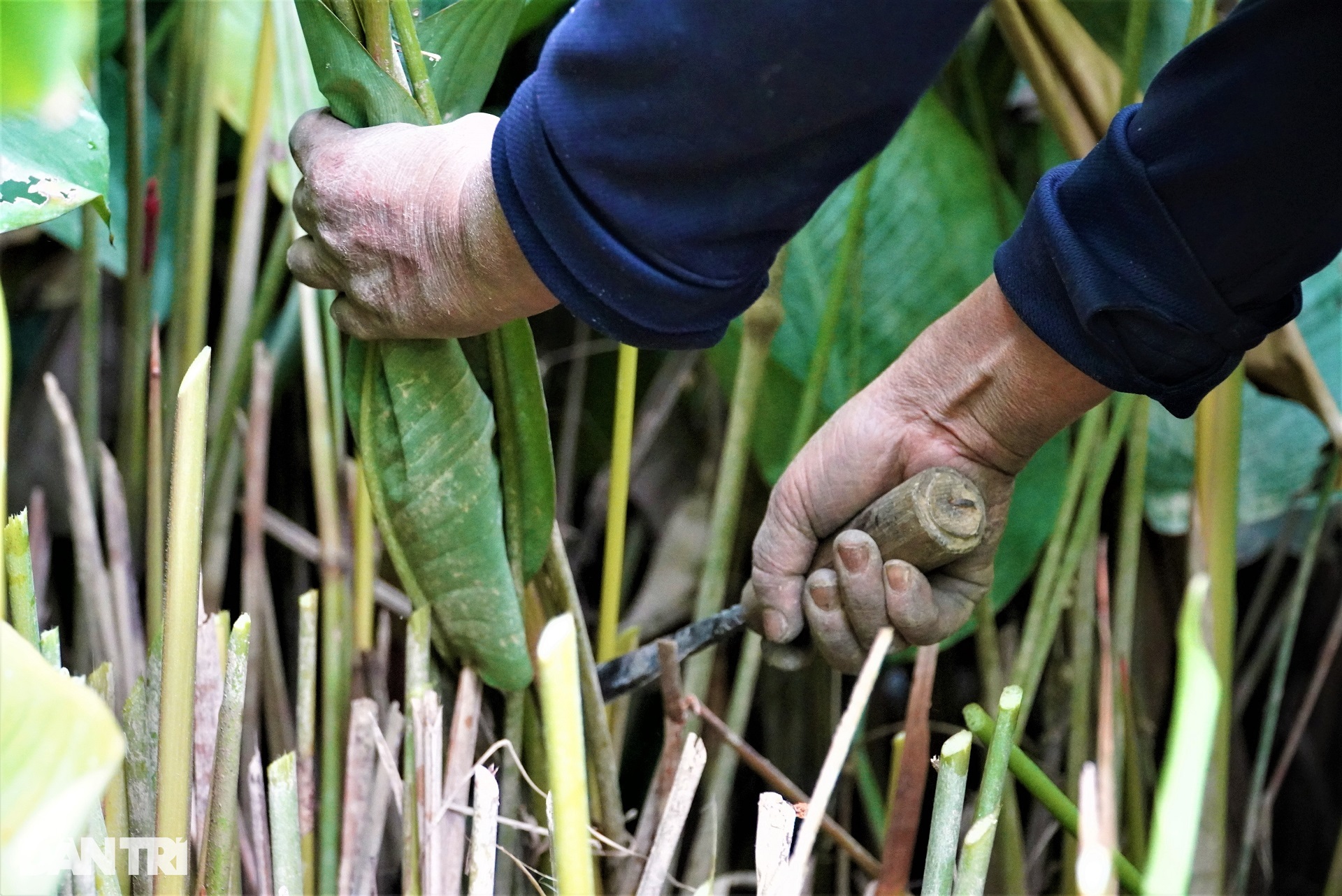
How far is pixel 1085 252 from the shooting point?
1.26 feet

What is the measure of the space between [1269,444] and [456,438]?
530 millimetres

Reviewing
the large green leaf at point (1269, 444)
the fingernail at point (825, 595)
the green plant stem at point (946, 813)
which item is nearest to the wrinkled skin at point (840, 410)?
the fingernail at point (825, 595)

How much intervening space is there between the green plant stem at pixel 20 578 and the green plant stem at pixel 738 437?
0.30 metres

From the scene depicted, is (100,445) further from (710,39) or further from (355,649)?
(710,39)

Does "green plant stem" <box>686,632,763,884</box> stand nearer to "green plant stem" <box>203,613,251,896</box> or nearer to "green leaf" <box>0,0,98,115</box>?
"green plant stem" <box>203,613,251,896</box>

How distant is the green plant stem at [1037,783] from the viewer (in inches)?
13.1

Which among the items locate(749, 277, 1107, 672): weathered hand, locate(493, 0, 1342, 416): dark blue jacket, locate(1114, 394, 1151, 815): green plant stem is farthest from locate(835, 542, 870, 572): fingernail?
locate(1114, 394, 1151, 815): green plant stem

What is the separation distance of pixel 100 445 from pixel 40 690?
0.39 meters

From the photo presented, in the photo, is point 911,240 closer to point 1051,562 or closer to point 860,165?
point 1051,562

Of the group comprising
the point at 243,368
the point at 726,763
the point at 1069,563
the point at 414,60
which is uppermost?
the point at 414,60

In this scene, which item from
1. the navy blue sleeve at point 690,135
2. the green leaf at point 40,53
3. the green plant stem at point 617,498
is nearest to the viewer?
the green leaf at point 40,53

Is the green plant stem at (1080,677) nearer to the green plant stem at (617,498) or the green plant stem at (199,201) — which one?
the green plant stem at (617,498)

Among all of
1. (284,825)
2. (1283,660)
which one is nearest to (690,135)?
(284,825)

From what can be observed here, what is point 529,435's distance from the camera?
1.46 feet
